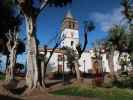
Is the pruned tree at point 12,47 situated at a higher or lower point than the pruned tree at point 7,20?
lower

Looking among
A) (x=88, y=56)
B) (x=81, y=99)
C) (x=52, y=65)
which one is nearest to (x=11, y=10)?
(x=81, y=99)

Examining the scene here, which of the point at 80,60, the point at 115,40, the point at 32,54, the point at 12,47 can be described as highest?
the point at 80,60

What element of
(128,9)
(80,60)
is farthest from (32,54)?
(80,60)

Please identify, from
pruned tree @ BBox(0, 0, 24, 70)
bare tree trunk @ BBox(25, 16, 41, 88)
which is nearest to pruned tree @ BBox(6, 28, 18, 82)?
pruned tree @ BBox(0, 0, 24, 70)

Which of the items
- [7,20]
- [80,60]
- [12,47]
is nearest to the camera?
[7,20]

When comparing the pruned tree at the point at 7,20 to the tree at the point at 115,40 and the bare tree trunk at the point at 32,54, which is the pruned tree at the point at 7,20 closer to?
the bare tree trunk at the point at 32,54

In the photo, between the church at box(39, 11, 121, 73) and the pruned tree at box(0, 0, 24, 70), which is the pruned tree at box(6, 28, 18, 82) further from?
the church at box(39, 11, 121, 73)

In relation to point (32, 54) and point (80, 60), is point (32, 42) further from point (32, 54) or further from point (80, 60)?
point (80, 60)

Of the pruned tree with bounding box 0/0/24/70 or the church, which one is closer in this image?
the pruned tree with bounding box 0/0/24/70

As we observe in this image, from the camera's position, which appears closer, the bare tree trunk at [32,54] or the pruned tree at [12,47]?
the bare tree trunk at [32,54]

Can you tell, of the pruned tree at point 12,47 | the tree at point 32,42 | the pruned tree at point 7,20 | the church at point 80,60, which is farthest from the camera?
the church at point 80,60

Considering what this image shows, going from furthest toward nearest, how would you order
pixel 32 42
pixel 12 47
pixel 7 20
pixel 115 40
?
1. pixel 12 47
2. pixel 115 40
3. pixel 7 20
4. pixel 32 42

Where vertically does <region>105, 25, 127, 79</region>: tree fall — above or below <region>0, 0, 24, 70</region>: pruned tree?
below

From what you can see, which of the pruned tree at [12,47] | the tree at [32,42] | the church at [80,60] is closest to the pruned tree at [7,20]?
the pruned tree at [12,47]
